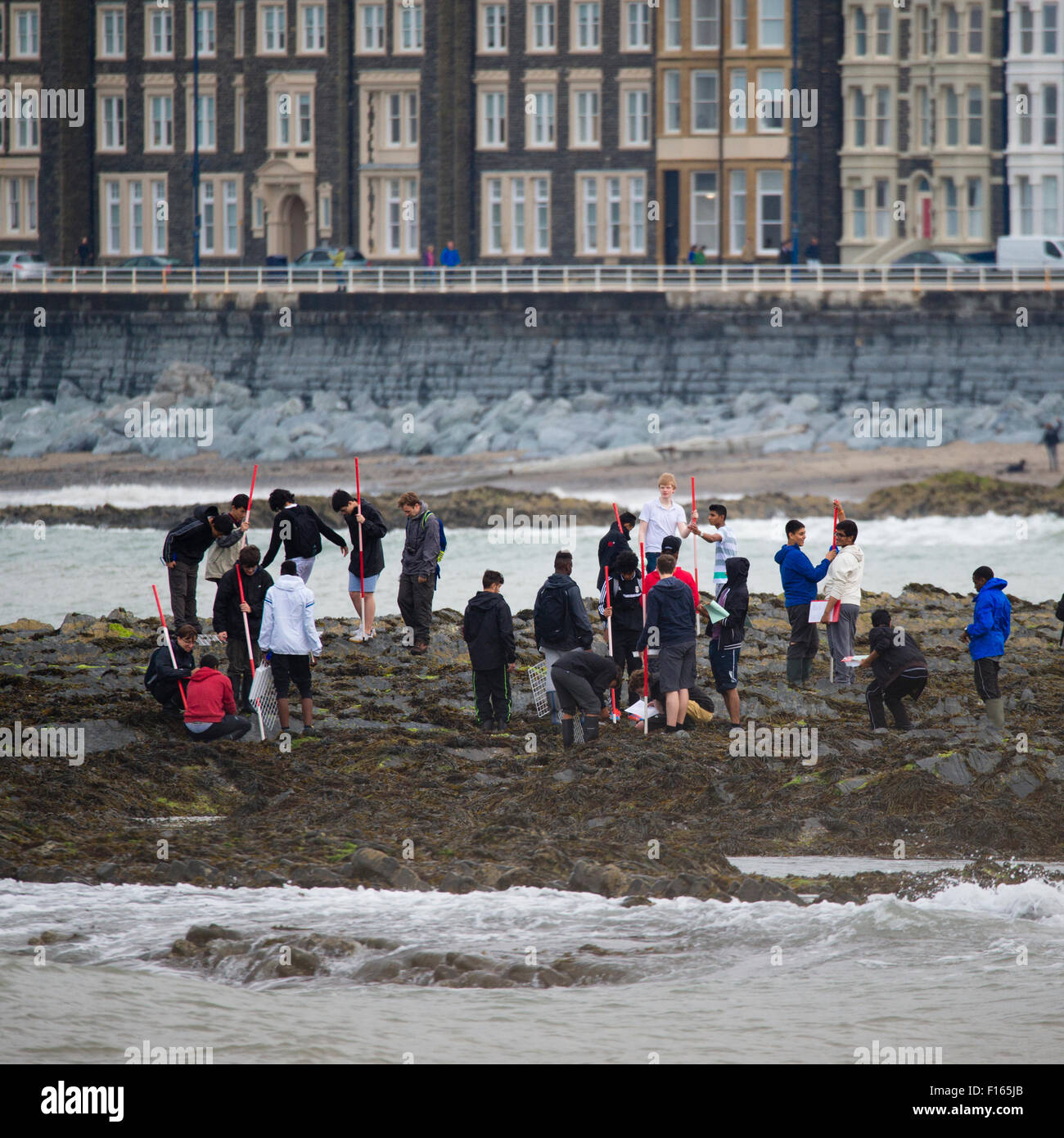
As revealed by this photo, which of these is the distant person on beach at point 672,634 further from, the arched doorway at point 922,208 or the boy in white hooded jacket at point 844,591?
the arched doorway at point 922,208

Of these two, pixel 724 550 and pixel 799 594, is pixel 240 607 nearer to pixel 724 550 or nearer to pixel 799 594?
pixel 724 550

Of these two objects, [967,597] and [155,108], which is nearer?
[967,597]

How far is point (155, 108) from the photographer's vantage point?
56.9 metres

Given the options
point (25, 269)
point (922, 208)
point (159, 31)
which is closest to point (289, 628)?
point (25, 269)

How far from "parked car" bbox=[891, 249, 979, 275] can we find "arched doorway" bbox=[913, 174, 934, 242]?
95.1 inches

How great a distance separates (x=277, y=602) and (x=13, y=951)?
404 cm

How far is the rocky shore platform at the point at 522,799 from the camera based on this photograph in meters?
11.6

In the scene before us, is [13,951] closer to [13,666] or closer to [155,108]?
[13,666]

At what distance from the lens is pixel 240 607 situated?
567 inches

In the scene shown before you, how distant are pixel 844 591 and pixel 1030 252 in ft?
117

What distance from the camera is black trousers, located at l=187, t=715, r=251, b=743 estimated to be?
45.6 ft

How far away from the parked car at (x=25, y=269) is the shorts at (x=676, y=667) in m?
42.2

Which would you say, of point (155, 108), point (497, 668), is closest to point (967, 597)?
point (497, 668)

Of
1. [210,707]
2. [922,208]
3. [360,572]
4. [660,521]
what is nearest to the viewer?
[210,707]
